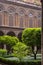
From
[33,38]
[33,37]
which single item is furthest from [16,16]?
[33,38]

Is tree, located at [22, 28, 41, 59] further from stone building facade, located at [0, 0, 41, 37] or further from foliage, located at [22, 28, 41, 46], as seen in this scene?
stone building facade, located at [0, 0, 41, 37]

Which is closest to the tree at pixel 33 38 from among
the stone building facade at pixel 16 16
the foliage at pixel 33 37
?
the foliage at pixel 33 37

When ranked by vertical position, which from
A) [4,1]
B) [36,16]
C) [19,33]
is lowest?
[19,33]

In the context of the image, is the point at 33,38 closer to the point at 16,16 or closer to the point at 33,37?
the point at 33,37

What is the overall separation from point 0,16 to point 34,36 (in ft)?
49.7

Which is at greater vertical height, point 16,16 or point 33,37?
point 16,16

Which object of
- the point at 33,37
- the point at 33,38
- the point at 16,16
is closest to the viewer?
the point at 33,38

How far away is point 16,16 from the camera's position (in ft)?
114

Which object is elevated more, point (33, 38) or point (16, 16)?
point (16, 16)

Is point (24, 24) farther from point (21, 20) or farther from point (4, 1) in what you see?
point (4, 1)

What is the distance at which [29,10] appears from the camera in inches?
1411

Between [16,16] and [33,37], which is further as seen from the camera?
[16,16]

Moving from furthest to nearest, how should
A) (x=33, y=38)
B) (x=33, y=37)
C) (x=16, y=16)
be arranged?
(x=16, y=16)
(x=33, y=37)
(x=33, y=38)

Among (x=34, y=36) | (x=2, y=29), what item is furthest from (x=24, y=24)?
(x=34, y=36)
